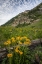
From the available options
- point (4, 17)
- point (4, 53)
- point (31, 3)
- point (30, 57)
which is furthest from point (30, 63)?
point (31, 3)

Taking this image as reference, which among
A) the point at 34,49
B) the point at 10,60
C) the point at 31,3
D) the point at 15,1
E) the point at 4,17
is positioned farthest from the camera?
the point at 15,1

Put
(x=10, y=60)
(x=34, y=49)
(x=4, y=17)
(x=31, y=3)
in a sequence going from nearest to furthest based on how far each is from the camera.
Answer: (x=10, y=60)
(x=34, y=49)
(x=4, y=17)
(x=31, y=3)

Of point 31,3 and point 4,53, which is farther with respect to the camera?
point 31,3

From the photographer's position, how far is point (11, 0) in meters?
92.8

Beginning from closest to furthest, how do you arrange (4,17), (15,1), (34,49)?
(34,49), (4,17), (15,1)

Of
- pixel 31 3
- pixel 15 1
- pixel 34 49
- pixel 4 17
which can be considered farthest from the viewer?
pixel 15 1

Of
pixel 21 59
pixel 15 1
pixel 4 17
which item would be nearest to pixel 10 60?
pixel 21 59

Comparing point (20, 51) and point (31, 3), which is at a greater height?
point (20, 51)

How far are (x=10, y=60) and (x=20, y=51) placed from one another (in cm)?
67

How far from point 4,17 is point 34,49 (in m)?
63.6

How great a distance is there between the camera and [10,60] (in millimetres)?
14195

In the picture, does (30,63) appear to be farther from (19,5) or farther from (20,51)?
(19,5)

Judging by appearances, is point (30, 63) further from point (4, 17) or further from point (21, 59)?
point (4, 17)

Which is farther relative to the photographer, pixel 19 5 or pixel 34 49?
pixel 19 5
